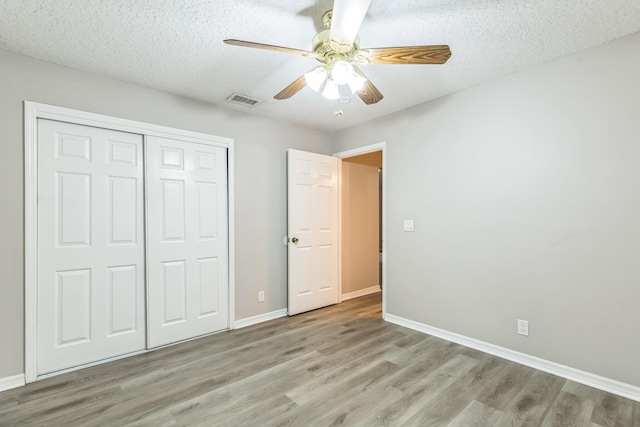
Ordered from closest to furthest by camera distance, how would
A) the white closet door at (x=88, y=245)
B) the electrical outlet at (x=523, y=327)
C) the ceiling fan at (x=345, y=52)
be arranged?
the ceiling fan at (x=345, y=52) < the white closet door at (x=88, y=245) < the electrical outlet at (x=523, y=327)

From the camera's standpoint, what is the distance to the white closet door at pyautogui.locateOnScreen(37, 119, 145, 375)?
2363 mm

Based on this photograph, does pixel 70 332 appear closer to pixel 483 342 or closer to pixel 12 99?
pixel 12 99

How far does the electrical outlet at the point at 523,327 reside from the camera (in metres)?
2.50

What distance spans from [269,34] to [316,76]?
1.69 ft

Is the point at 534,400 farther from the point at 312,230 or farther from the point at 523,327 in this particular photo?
the point at 312,230

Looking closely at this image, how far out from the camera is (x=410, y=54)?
5.51ft

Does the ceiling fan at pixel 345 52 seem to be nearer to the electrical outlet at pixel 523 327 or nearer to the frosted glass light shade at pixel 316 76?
the frosted glass light shade at pixel 316 76

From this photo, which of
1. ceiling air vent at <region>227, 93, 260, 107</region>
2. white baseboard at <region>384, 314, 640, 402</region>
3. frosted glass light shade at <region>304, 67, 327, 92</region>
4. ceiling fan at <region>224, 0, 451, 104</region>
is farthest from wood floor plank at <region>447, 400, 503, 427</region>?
ceiling air vent at <region>227, 93, 260, 107</region>

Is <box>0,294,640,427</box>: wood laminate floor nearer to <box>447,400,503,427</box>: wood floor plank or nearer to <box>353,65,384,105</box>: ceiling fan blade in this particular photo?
<box>447,400,503,427</box>: wood floor plank

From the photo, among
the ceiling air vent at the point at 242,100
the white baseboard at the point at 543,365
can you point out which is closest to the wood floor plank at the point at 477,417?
the white baseboard at the point at 543,365

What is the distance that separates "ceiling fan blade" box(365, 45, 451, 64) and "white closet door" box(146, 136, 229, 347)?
6.87 feet

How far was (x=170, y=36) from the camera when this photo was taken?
6.75 ft

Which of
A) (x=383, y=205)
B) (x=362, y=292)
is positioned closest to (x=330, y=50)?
(x=383, y=205)

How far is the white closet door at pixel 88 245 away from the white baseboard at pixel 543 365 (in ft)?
9.30
